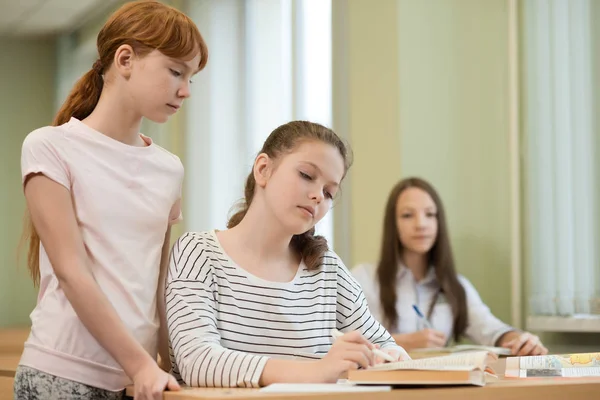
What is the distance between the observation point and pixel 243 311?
4.83 ft

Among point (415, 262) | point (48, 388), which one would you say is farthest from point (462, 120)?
point (48, 388)

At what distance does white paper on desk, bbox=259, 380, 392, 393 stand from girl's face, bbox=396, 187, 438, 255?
1965mm

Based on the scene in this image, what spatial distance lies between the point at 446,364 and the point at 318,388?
22cm

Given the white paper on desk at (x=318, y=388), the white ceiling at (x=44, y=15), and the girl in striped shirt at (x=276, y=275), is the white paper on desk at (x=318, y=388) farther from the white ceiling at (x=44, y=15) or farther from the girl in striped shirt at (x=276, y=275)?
the white ceiling at (x=44, y=15)

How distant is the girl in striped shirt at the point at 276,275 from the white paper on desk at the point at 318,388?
0.58ft

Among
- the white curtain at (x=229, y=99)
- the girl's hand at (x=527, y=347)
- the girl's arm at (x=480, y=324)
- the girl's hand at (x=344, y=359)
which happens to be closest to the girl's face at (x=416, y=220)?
the girl's arm at (x=480, y=324)

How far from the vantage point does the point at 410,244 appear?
124 inches

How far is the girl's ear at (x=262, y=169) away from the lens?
5.14 feet

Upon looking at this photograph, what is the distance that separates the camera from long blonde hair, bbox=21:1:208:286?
1440 millimetres

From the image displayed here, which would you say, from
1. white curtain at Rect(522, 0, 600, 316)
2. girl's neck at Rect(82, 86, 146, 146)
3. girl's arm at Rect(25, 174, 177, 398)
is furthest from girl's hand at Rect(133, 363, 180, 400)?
white curtain at Rect(522, 0, 600, 316)

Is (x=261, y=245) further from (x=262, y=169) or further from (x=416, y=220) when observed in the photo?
(x=416, y=220)

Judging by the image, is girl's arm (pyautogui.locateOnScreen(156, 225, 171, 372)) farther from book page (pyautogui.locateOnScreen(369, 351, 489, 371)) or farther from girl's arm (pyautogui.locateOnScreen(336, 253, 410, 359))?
book page (pyautogui.locateOnScreen(369, 351, 489, 371))

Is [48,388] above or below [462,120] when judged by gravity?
below

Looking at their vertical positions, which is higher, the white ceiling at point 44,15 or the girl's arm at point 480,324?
the white ceiling at point 44,15
